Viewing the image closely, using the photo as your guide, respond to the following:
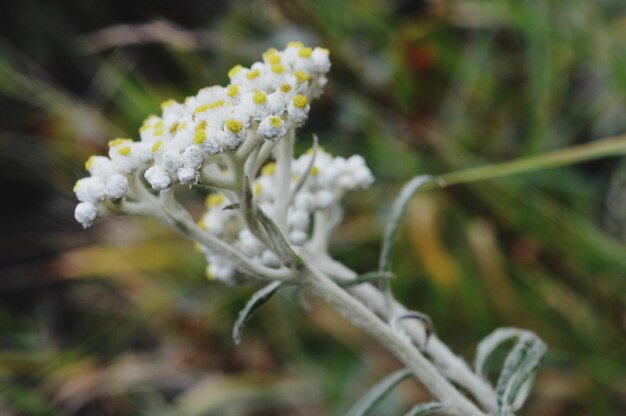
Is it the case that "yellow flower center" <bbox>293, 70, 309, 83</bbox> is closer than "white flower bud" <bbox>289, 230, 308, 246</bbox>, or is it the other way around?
"yellow flower center" <bbox>293, 70, 309, 83</bbox>

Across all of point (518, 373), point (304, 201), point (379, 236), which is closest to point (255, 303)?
point (304, 201)

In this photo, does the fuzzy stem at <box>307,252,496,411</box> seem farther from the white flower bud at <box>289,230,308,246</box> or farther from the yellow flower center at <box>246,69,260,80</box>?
the yellow flower center at <box>246,69,260,80</box>

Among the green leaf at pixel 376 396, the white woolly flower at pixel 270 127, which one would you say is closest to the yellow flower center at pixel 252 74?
the white woolly flower at pixel 270 127

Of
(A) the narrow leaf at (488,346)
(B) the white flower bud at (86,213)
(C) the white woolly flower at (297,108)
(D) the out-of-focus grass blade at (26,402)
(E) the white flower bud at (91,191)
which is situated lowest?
(A) the narrow leaf at (488,346)

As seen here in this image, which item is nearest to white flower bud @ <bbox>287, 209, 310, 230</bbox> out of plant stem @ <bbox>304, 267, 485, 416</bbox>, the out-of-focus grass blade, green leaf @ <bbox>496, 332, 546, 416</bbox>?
plant stem @ <bbox>304, 267, 485, 416</bbox>

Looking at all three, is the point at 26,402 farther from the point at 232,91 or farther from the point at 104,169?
the point at 232,91

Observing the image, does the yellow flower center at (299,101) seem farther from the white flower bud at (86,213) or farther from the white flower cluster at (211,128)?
the white flower bud at (86,213)
